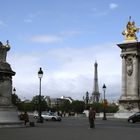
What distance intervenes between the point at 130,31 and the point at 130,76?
26.0ft

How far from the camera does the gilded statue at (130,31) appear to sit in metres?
79.6

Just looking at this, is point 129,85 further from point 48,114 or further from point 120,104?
point 48,114

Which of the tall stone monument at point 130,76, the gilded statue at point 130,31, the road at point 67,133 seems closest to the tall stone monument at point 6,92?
the road at point 67,133

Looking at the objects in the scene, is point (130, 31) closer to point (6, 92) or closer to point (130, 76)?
point (130, 76)

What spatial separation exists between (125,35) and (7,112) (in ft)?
156

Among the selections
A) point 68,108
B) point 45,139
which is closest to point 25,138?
point 45,139

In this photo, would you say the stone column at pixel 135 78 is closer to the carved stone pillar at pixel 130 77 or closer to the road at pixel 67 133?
the carved stone pillar at pixel 130 77

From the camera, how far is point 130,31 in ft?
264

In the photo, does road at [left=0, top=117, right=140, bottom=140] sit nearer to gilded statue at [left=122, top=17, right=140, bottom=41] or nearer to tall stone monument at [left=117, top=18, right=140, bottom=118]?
tall stone monument at [left=117, top=18, right=140, bottom=118]

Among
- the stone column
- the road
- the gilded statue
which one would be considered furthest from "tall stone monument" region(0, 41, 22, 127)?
the gilded statue

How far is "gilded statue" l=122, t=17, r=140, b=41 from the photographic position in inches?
3132

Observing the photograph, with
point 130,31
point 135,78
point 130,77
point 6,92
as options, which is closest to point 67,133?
point 6,92

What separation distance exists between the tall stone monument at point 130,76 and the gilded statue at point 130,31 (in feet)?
1.19

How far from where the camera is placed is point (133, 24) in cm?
8094
